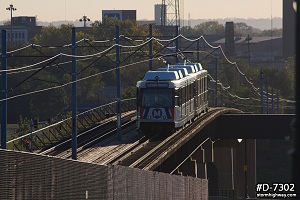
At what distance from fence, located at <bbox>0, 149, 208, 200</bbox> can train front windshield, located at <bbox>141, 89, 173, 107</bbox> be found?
18.7 meters

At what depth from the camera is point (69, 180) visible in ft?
75.9

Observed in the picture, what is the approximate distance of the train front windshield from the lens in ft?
177

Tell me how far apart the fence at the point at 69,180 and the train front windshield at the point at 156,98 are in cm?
1865

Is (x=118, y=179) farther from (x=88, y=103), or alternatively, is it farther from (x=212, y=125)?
(x=88, y=103)

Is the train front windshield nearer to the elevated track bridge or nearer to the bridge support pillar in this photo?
the elevated track bridge

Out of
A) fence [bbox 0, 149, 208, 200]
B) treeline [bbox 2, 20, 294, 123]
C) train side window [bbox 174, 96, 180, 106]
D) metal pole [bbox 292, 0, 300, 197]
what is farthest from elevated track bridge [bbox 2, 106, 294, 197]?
metal pole [bbox 292, 0, 300, 197]

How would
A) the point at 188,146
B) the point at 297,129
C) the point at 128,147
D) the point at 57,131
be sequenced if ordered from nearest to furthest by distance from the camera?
1. the point at 297,129
2. the point at 128,147
3. the point at 188,146
4. the point at 57,131

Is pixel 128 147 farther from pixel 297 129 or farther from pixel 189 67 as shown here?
pixel 297 129

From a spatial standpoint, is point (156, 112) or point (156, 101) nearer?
point (156, 101)

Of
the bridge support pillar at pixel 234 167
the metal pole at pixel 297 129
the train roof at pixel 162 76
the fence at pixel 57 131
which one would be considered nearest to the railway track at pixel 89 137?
the fence at pixel 57 131

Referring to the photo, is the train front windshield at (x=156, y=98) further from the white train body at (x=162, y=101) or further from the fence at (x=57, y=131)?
the fence at (x=57, y=131)

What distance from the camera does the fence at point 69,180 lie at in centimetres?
1925

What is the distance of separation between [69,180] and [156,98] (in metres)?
31.3

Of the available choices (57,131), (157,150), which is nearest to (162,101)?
(157,150)
